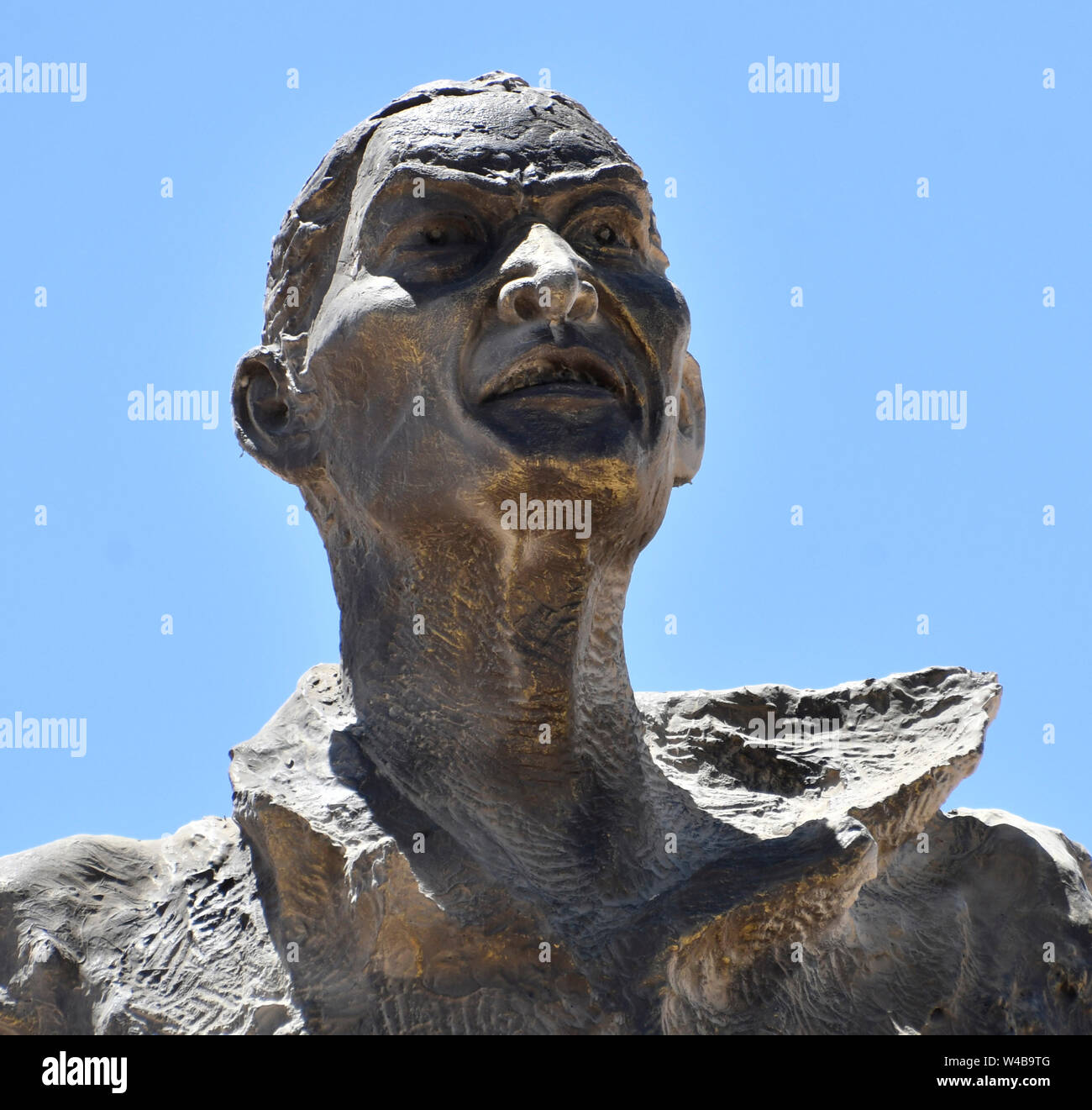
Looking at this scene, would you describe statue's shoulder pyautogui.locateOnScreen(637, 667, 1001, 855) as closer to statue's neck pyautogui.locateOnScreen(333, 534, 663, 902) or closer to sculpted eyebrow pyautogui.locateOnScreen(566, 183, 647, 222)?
statue's neck pyautogui.locateOnScreen(333, 534, 663, 902)

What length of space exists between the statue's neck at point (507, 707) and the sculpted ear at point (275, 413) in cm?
53

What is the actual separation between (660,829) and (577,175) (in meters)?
2.09

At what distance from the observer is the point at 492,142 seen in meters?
7.58

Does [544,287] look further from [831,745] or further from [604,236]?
[831,745]

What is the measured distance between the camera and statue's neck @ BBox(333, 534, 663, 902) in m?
7.23

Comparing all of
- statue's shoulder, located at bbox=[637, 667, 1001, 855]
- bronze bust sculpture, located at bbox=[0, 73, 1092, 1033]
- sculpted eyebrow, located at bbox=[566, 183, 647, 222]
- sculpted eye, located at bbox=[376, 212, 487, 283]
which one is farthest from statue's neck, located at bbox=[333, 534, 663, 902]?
sculpted eyebrow, located at bbox=[566, 183, 647, 222]

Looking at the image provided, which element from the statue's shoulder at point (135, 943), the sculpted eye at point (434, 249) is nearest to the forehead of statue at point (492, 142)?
the sculpted eye at point (434, 249)

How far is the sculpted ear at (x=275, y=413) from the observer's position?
7805 millimetres

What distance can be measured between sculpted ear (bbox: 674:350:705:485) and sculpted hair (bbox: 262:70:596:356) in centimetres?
93

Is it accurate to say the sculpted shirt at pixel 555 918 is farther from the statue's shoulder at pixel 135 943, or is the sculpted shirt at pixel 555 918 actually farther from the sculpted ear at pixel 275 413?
the sculpted ear at pixel 275 413

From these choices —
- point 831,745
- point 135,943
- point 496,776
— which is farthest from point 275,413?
point 831,745

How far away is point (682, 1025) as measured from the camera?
682 cm
